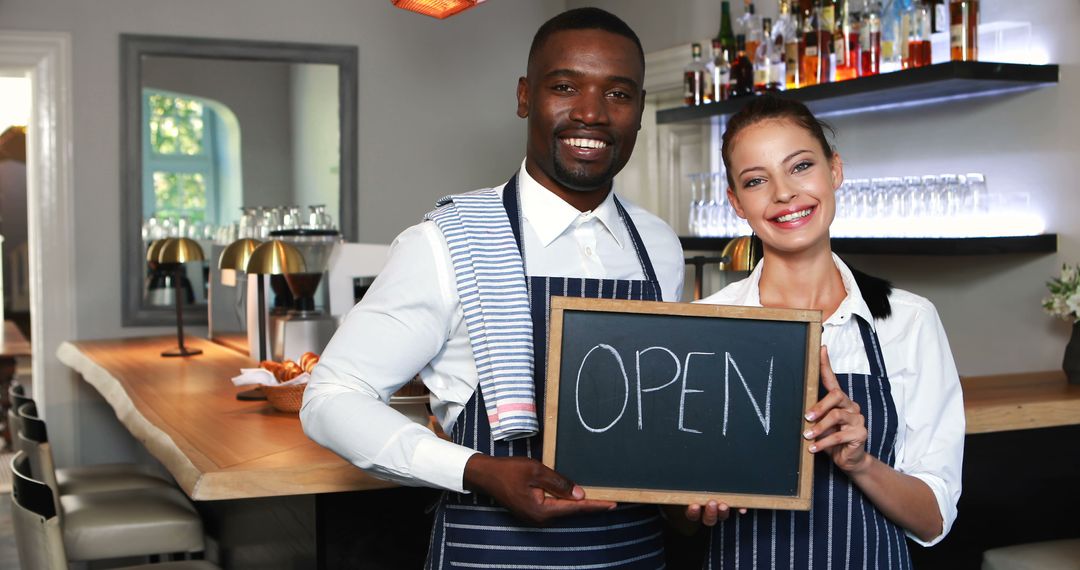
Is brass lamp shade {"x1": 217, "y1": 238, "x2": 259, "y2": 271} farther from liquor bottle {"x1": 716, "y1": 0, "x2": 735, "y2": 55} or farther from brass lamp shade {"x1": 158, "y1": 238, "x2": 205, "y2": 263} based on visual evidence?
liquor bottle {"x1": 716, "y1": 0, "x2": 735, "y2": 55}

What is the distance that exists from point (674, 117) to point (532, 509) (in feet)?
10.5

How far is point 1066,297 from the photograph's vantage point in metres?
2.89

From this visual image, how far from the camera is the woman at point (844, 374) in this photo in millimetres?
1438

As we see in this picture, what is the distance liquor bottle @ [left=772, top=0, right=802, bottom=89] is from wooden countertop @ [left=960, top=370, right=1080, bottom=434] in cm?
140

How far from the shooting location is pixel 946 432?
1437mm

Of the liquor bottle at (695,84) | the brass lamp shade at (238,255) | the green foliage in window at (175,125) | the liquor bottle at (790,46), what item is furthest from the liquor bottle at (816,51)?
the green foliage in window at (175,125)

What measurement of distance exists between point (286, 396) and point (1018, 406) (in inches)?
63.8

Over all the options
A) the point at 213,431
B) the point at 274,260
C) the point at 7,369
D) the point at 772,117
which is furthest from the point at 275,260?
the point at 7,369

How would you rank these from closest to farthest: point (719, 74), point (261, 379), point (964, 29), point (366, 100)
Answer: point (261, 379) → point (964, 29) → point (719, 74) → point (366, 100)

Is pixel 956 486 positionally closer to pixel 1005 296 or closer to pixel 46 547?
pixel 46 547

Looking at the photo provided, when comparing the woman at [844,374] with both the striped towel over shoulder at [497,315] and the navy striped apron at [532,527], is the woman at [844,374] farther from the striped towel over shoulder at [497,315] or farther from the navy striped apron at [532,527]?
the striped towel over shoulder at [497,315]

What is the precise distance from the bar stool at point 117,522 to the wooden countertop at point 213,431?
230mm

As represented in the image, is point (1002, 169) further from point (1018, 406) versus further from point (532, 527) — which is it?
point (532, 527)

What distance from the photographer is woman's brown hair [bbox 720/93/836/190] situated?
1.51 metres
